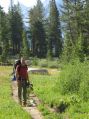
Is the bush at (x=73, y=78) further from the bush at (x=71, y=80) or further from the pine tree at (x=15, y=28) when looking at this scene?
the pine tree at (x=15, y=28)

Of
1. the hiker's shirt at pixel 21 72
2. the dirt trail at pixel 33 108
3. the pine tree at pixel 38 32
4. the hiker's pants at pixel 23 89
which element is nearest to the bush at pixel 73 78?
the dirt trail at pixel 33 108

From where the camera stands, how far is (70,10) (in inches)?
3344

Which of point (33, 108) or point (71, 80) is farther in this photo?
point (71, 80)

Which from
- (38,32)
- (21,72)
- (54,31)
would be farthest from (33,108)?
(54,31)

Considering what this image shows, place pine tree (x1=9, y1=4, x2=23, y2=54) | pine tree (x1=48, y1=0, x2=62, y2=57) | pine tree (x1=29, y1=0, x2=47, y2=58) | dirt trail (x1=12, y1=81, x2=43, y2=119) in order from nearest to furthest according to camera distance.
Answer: dirt trail (x1=12, y1=81, x2=43, y2=119) → pine tree (x1=9, y1=4, x2=23, y2=54) → pine tree (x1=29, y1=0, x2=47, y2=58) → pine tree (x1=48, y1=0, x2=62, y2=57)

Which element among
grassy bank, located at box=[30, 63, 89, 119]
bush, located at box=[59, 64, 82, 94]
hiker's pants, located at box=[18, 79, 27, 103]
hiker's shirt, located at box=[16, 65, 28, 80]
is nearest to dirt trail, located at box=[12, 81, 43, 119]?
grassy bank, located at box=[30, 63, 89, 119]

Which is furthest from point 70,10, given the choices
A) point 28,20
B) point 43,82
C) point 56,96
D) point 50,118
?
point 50,118

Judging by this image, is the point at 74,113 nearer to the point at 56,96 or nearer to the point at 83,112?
the point at 83,112

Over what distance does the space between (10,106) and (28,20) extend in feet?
299

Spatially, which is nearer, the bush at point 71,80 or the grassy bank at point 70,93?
the grassy bank at point 70,93

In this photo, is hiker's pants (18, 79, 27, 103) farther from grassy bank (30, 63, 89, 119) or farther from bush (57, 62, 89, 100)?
bush (57, 62, 89, 100)

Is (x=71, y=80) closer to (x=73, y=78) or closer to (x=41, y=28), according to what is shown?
(x=73, y=78)

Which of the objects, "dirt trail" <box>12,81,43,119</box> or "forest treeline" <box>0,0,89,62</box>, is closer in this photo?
"dirt trail" <box>12,81,43,119</box>

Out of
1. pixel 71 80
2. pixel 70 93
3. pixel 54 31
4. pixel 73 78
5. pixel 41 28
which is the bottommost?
pixel 70 93
